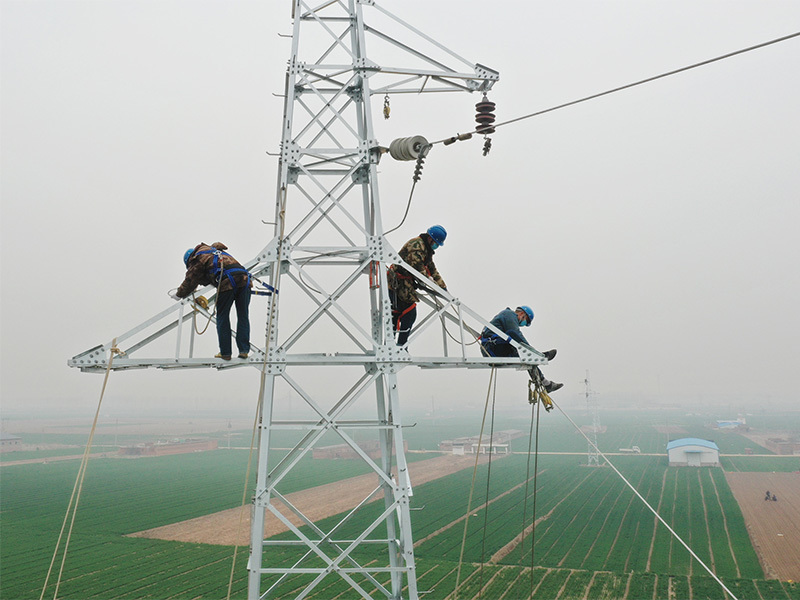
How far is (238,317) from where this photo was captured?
8.73 m

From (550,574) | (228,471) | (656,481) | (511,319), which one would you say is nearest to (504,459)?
(656,481)

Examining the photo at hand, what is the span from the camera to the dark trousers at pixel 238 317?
342 inches

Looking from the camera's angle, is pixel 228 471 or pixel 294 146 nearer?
pixel 294 146

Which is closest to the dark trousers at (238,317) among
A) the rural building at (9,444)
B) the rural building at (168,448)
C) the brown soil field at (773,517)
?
the brown soil field at (773,517)

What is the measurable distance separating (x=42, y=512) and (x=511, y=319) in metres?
78.0

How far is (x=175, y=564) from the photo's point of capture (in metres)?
46.2

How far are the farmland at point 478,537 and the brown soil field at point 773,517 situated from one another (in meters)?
→ 1.26

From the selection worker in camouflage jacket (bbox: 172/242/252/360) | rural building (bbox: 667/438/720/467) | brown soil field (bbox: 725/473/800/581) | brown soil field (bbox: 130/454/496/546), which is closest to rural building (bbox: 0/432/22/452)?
brown soil field (bbox: 130/454/496/546)

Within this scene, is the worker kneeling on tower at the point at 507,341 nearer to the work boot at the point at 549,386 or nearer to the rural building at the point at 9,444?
the work boot at the point at 549,386

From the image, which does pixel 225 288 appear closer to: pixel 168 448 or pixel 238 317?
pixel 238 317

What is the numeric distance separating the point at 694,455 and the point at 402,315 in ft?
358

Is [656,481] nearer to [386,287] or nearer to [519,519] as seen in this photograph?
[519,519]

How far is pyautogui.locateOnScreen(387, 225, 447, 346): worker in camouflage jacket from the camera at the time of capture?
9.55 metres

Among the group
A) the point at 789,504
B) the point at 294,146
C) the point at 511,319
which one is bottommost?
the point at 789,504
